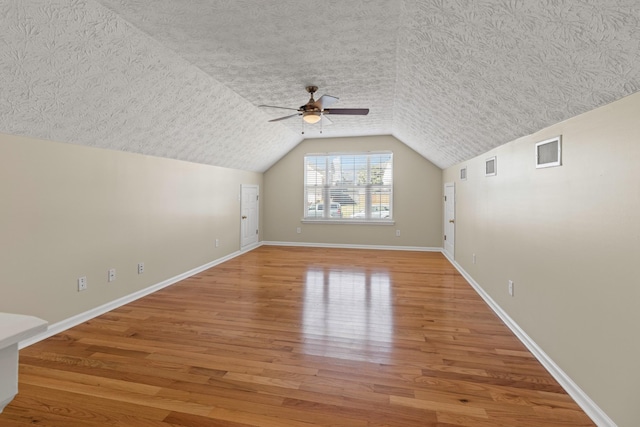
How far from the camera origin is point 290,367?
2.36 meters

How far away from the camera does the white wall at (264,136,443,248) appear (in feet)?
23.6

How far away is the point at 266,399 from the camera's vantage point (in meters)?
1.99

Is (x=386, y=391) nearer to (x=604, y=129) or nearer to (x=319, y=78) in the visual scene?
(x=604, y=129)

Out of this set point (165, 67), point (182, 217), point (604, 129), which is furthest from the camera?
point (182, 217)

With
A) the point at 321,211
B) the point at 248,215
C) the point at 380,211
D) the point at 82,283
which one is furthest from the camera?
the point at 321,211

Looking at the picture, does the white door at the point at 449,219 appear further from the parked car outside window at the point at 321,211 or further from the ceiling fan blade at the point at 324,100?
the ceiling fan blade at the point at 324,100

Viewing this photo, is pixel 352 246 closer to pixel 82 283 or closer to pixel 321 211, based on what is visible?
pixel 321 211

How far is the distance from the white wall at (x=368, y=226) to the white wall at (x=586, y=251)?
13.2 ft

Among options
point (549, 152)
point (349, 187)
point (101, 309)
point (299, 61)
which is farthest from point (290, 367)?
point (349, 187)

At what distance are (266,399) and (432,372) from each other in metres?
1.16

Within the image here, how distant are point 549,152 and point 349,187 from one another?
5.35 m

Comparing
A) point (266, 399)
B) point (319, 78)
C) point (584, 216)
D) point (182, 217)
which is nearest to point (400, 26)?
point (319, 78)

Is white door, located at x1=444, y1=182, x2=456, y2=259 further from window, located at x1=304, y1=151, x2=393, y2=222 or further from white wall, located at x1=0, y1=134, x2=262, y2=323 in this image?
white wall, located at x1=0, y1=134, x2=262, y2=323

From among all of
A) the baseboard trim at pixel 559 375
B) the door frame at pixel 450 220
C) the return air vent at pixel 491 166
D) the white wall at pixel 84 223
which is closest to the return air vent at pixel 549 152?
the return air vent at pixel 491 166
